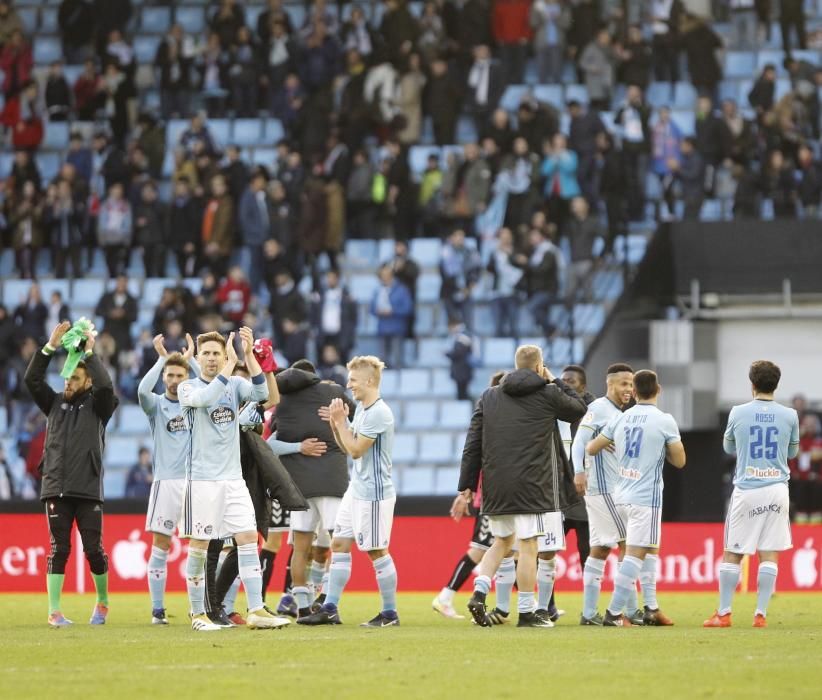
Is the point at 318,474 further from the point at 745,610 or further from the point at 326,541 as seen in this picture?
the point at 745,610

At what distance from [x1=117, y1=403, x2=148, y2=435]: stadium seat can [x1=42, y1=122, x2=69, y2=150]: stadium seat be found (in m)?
6.23

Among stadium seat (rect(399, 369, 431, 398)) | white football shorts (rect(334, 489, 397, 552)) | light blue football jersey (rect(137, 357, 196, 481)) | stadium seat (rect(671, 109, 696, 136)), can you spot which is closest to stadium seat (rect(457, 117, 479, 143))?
stadium seat (rect(671, 109, 696, 136))

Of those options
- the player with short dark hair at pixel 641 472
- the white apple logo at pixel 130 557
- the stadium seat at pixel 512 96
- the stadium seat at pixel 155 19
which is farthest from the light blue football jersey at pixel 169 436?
the stadium seat at pixel 155 19

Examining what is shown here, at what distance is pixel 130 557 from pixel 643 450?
353 inches

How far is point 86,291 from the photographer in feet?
93.0

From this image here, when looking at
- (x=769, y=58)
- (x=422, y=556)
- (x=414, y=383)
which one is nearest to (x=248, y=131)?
(x=414, y=383)

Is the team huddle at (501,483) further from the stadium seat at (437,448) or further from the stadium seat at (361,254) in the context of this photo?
the stadium seat at (361,254)

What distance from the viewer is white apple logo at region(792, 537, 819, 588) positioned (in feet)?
69.3

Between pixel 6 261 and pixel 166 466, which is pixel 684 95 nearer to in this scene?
pixel 6 261

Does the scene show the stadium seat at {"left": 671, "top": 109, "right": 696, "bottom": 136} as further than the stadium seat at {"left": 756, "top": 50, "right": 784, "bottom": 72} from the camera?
No

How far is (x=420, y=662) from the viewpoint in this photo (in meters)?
10.5

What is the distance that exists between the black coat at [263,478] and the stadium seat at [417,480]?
443 inches

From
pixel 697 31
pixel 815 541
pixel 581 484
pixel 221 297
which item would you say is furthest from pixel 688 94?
pixel 581 484

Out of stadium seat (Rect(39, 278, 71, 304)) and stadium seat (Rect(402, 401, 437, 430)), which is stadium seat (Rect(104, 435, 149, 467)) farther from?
stadium seat (Rect(402, 401, 437, 430))
